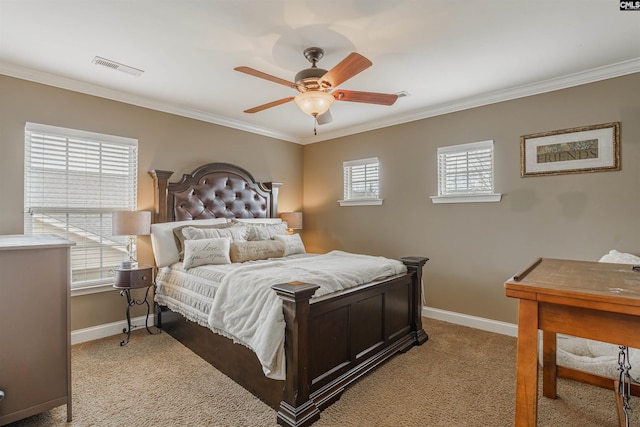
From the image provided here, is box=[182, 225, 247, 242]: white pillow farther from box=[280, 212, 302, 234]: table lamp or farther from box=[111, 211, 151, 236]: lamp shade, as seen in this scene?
box=[280, 212, 302, 234]: table lamp

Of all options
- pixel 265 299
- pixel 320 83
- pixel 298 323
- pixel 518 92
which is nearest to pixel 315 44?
pixel 320 83

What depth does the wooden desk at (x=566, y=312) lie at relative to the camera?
3.64 ft

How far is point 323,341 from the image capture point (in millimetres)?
2168

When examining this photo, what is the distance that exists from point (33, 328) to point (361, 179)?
3838 mm

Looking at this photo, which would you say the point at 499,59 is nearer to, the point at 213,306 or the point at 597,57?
the point at 597,57

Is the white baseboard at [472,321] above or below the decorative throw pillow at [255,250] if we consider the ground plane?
below

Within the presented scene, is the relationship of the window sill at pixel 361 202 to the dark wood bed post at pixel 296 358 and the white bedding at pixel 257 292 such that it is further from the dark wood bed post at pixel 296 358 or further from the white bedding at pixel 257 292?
the dark wood bed post at pixel 296 358

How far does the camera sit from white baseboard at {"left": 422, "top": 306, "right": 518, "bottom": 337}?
3.39m

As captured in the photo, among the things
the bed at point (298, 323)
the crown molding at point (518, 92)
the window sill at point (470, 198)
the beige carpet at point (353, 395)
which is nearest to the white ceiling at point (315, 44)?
the crown molding at point (518, 92)

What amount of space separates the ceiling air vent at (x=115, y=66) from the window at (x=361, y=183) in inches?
114

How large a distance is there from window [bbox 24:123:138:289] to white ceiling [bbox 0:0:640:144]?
0.52 m

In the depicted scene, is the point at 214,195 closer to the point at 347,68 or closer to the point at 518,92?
the point at 347,68

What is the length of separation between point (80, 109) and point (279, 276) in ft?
8.91

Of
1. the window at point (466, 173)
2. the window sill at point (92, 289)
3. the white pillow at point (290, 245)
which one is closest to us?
the window sill at point (92, 289)
